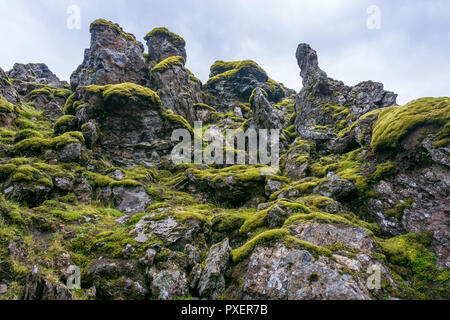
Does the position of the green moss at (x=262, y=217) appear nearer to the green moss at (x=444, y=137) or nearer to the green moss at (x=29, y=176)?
the green moss at (x=444, y=137)

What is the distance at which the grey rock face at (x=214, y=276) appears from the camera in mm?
8016

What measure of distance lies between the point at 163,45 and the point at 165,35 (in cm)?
357

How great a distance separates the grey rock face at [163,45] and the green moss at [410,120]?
4684cm

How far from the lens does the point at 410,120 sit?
13219 millimetres

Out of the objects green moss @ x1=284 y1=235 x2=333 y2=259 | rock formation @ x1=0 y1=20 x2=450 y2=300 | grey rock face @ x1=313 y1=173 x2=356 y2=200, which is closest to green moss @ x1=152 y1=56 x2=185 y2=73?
rock formation @ x1=0 y1=20 x2=450 y2=300

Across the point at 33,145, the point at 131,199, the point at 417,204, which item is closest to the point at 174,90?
the point at 33,145

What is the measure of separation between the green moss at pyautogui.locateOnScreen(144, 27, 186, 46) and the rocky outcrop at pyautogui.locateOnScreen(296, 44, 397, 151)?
32.6 m

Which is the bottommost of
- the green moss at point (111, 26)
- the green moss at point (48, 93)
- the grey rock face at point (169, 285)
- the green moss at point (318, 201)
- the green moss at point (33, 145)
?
the grey rock face at point (169, 285)

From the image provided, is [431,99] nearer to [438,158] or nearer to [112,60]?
[438,158]

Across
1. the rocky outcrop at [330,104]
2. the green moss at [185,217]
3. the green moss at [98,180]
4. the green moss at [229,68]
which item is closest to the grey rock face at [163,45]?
the green moss at [229,68]

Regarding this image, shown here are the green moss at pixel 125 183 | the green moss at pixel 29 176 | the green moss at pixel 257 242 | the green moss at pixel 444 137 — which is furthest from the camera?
the green moss at pixel 125 183

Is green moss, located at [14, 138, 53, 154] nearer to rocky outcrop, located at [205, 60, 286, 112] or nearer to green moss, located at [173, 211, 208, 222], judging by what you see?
green moss, located at [173, 211, 208, 222]

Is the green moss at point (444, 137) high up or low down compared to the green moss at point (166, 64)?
down

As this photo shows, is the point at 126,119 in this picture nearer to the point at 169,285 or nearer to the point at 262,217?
the point at 262,217
